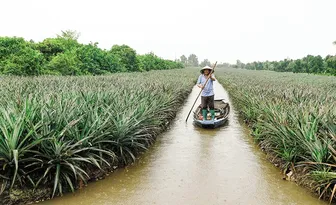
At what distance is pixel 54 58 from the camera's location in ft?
73.1

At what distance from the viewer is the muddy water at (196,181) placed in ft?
14.2

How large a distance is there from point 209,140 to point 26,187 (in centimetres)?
501

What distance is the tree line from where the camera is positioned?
18.1 meters

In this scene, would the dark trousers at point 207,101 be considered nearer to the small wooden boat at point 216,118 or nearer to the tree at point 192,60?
the small wooden boat at point 216,118

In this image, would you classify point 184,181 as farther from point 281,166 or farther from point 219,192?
point 281,166

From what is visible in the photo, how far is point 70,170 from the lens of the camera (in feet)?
14.4

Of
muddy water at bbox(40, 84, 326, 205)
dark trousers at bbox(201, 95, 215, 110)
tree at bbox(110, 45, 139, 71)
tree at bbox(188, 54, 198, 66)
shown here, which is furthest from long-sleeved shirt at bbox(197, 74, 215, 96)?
tree at bbox(188, 54, 198, 66)

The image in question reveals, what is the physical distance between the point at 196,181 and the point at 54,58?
66.3 feet

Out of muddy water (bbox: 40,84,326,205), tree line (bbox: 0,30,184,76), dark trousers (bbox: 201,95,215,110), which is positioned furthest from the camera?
tree line (bbox: 0,30,184,76)

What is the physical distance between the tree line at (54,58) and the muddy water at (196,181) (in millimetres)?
14342

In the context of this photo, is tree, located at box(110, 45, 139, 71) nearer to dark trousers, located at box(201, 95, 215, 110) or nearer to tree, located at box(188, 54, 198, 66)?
dark trousers, located at box(201, 95, 215, 110)

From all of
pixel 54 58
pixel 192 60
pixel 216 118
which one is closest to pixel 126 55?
pixel 54 58

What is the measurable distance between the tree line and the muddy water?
1434 centimetres

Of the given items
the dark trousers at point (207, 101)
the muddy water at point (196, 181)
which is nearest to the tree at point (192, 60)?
the dark trousers at point (207, 101)
